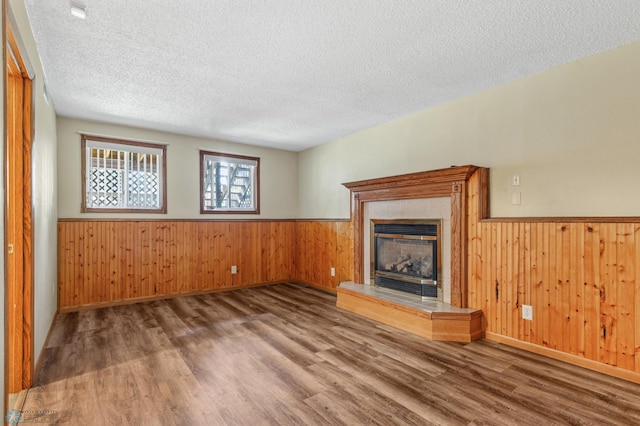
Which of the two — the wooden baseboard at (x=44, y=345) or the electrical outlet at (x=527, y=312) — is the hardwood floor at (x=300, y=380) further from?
the electrical outlet at (x=527, y=312)

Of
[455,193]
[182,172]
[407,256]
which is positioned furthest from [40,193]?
[455,193]

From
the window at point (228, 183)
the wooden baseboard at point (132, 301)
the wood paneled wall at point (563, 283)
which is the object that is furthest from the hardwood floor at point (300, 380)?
the window at point (228, 183)

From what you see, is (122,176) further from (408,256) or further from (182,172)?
(408,256)

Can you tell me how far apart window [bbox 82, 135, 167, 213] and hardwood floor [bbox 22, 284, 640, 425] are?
1656 mm

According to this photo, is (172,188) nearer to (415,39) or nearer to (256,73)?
(256,73)

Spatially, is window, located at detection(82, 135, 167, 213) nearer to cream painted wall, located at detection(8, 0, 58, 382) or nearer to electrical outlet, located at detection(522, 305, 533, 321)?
cream painted wall, located at detection(8, 0, 58, 382)

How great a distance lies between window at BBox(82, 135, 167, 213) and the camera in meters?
4.36

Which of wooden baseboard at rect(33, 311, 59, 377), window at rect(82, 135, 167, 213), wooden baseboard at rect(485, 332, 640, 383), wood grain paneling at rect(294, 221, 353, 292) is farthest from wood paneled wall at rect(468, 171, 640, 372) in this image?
window at rect(82, 135, 167, 213)

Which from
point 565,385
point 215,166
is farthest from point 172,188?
point 565,385

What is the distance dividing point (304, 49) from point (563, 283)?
2815mm

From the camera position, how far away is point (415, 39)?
2.35m

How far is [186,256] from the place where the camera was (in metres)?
5.00

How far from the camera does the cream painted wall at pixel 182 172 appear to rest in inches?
165

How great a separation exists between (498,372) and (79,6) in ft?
12.4
